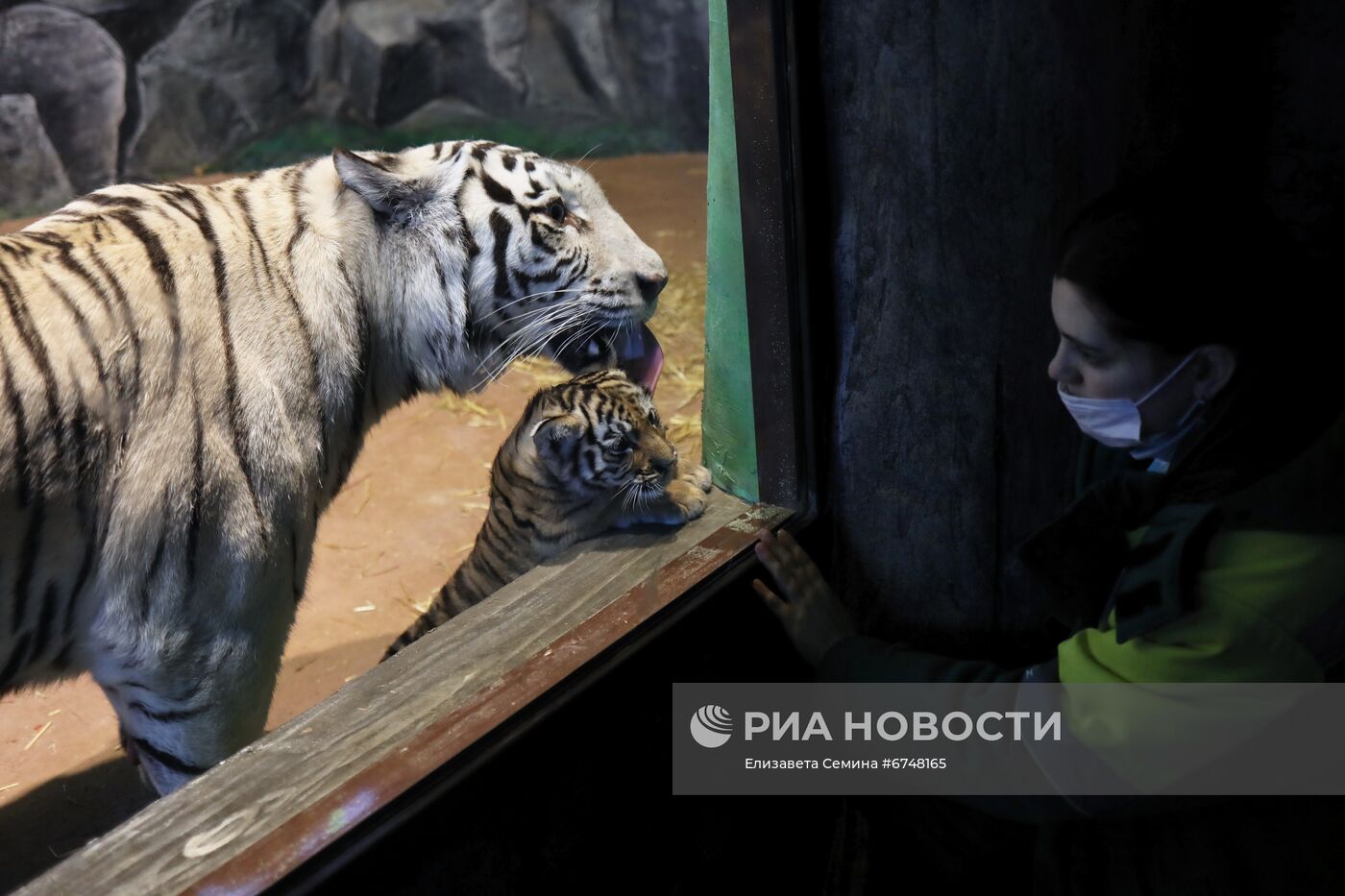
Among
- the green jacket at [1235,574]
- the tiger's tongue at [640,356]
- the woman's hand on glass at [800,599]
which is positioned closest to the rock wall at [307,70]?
the tiger's tongue at [640,356]

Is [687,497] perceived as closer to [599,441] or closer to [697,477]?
[697,477]

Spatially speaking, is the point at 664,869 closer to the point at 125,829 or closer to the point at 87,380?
the point at 125,829

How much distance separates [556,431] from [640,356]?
318mm

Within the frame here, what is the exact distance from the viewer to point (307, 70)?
7.65 meters

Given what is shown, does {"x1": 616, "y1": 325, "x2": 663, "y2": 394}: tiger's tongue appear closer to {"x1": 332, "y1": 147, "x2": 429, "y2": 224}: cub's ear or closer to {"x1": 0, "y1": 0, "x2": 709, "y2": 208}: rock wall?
{"x1": 332, "y1": 147, "x2": 429, "y2": 224}: cub's ear

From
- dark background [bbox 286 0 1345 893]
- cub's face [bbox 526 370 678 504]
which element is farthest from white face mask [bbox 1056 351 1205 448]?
cub's face [bbox 526 370 678 504]

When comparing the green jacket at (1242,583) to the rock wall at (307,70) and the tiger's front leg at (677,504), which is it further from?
the rock wall at (307,70)

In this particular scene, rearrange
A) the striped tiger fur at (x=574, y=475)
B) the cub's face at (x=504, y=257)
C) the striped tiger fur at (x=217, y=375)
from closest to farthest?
1. the striped tiger fur at (x=217, y=375)
2. the cub's face at (x=504, y=257)
3. the striped tiger fur at (x=574, y=475)

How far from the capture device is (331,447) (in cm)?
211

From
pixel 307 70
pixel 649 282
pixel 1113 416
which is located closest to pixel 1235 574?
pixel 1113 416

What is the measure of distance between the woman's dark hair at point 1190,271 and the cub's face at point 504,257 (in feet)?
3.68

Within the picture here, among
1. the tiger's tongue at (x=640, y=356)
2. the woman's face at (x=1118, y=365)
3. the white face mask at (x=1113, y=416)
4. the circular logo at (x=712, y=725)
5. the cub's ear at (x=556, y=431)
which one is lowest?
the circular logo at (x=712, y=725)

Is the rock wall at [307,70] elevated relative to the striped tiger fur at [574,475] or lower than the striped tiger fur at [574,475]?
elevated

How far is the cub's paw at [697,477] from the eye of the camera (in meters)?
2.28
